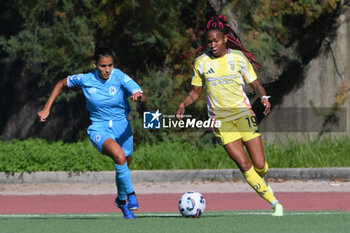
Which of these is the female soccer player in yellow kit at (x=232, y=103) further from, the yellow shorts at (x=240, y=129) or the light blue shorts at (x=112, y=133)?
the light blue shorts at (x=112, y=133)

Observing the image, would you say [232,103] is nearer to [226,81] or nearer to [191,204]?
[226,81]

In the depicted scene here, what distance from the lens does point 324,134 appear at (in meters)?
16.2

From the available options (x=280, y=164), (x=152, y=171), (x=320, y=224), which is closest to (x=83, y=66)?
(x=152, y=171)

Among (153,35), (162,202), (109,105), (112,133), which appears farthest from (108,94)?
(153,35)

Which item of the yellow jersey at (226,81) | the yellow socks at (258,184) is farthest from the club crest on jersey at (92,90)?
the yellow socks at (258,184)

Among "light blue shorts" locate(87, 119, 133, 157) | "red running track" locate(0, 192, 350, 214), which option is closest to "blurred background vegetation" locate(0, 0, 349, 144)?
"red running track" locate(0, 192, 350, 214)

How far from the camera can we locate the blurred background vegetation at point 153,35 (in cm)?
1519

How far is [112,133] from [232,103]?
1.41 meters

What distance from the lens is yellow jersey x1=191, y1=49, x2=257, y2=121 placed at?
8.24 m

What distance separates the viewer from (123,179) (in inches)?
323

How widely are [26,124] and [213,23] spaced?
10012mm

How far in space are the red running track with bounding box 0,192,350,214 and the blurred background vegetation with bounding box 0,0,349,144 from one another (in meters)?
3.95

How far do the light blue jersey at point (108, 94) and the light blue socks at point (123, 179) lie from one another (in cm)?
63

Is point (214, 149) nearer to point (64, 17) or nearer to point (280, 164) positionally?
point (280, 164)
